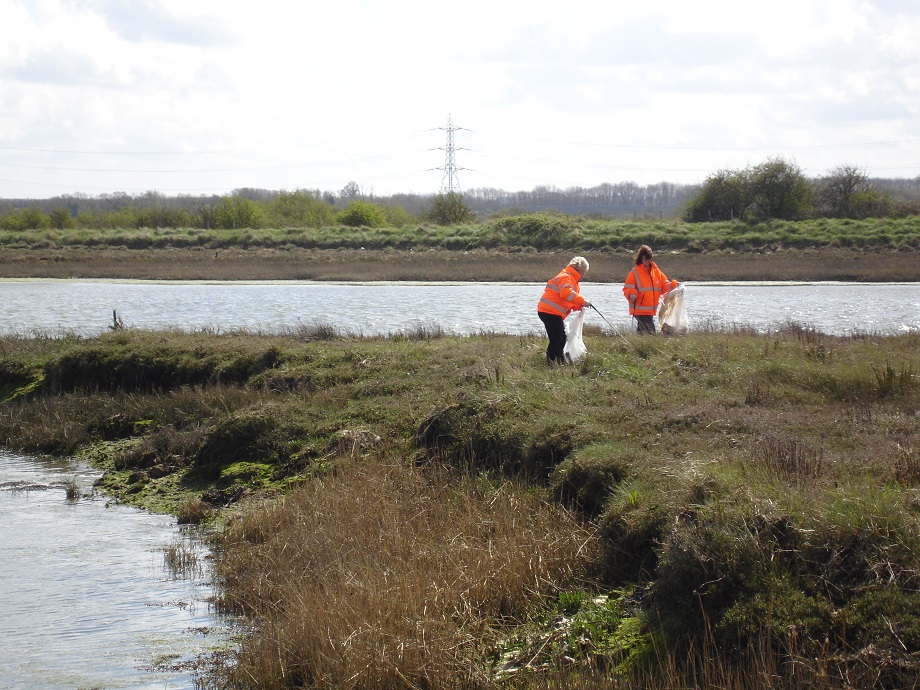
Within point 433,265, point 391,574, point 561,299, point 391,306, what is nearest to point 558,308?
point 561,299

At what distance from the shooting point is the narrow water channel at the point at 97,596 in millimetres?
7703

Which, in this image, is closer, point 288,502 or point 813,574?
point 813,574

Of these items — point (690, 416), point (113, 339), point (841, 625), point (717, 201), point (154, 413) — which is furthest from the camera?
point (717, 201)

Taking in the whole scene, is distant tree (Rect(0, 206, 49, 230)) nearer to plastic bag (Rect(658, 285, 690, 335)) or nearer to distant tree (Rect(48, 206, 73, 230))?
distant tree (Rect(48, 206, 73, 230))

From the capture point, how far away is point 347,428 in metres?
Result: 12.5

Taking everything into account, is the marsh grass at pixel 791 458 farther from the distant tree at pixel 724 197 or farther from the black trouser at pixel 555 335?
the distant tree at pixel 724 197

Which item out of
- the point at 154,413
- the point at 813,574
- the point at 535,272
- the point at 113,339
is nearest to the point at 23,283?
the point at 535,272

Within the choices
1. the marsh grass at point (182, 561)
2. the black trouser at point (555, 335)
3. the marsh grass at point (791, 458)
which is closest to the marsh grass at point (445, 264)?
the black trouser at point (555, 335)

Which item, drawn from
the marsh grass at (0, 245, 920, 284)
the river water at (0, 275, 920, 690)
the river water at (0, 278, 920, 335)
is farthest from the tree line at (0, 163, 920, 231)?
the river water at (0, 275, 920, 690)

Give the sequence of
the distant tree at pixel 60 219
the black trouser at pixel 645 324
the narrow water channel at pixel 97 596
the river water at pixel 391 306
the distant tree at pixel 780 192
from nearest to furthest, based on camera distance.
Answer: the narrow water channel at pixel 97 596
the black trouser at pixel 645 324
the river water at pixel 391 306
the distant tree at pixel 780 192
the distant tree at pixel 60 219

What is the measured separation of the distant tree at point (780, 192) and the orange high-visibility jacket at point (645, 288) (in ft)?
159

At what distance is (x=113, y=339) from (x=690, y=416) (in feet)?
39.5

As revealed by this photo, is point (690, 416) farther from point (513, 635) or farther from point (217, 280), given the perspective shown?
point (217, 280)

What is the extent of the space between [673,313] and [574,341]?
139 inches
